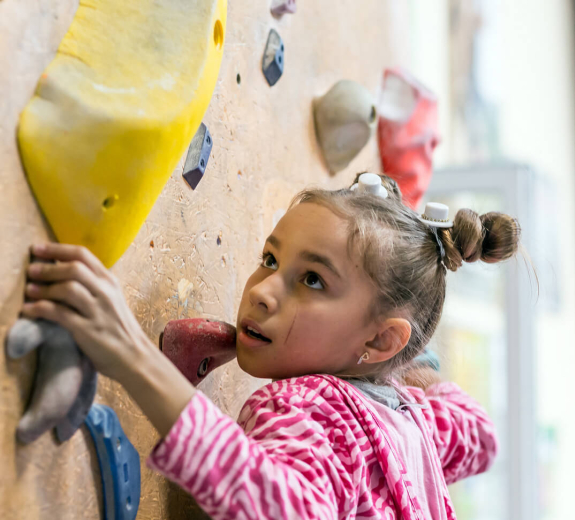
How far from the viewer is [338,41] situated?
1.21 meters

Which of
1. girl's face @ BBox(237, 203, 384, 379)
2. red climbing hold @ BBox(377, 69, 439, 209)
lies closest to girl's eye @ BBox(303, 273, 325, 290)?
girl's face @ BBox(237, 203, 384, 379)

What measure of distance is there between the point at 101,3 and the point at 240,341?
0.33 metres

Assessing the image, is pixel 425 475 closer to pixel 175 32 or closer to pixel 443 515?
pixel 443 515

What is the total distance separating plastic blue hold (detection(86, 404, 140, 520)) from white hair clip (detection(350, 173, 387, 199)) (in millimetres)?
366

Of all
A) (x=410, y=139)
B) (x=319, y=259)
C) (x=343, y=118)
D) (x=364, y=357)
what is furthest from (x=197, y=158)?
(x=410, y=139)

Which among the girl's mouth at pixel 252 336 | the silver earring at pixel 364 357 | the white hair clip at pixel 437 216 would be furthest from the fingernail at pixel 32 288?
the white hair clip at pixel 437 216

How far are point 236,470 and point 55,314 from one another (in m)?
0.17

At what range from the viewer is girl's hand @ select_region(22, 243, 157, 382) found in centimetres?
45

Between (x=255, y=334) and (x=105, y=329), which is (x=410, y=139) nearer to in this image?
(x=255, y=334)

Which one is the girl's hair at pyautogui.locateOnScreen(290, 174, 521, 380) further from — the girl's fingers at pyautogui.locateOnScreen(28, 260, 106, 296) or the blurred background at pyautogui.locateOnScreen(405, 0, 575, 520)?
the blurred background at pyautogui.locateOnScreen(405, 0, 575, 520)

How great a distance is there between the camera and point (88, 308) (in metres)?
0.45

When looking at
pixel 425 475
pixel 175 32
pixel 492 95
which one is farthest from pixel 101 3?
pixel 492 95

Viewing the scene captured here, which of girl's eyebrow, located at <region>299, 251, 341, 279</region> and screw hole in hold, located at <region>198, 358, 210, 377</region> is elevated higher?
girl's eyebrow, located at <region>299, 251, 341, 279</region>

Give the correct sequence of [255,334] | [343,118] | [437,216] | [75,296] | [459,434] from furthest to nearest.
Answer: [343,118] → [459,434] → [437,216] → [255,334] → [75,296]
